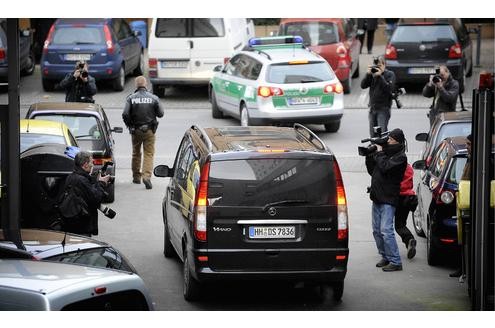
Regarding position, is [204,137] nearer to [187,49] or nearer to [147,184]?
[147,184]

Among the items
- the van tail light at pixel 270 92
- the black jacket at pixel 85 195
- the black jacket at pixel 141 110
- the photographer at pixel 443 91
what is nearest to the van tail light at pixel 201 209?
the black jacket at pixel 85 195

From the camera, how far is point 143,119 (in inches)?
734

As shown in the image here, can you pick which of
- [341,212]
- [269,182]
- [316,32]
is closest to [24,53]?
[316,32]

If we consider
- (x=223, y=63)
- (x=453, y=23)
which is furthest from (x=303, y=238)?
(x=453, y=23)

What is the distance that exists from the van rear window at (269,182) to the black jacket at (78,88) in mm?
9697

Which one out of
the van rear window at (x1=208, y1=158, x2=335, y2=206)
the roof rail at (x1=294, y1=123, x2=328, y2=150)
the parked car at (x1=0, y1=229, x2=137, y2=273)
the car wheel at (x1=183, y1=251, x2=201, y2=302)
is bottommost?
the car wheel at (x1=183, y1=251, x2=201, y2=302)

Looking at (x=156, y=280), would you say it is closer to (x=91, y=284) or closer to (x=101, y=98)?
(x=91, y=284)

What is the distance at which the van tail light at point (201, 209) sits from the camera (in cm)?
1185

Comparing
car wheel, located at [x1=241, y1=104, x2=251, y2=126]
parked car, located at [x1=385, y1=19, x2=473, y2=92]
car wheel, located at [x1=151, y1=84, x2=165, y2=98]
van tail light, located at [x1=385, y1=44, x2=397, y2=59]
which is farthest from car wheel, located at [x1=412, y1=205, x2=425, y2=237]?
car wheel, located at [x1=151, y1=84, x2=165, y2=98]

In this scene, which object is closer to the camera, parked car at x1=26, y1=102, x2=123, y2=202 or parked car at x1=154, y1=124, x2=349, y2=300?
parked car at x1=154, y1=124, x2=349, y2=300

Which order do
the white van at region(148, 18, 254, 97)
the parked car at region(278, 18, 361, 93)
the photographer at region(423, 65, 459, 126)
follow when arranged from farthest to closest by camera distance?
the parked car at region(278, 18, 361, 93) < the white van at region(148, 18, 254, 97) < the photographer at region(423, 65, 459, 126)

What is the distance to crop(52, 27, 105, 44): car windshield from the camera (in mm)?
27016

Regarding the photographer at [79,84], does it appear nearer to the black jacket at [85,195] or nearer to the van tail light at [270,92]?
the van tail light at [270,92]

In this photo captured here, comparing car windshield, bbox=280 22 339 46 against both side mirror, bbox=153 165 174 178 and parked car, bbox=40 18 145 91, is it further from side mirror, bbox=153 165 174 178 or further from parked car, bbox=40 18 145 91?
side mirror, bbox=153 165 174 178
